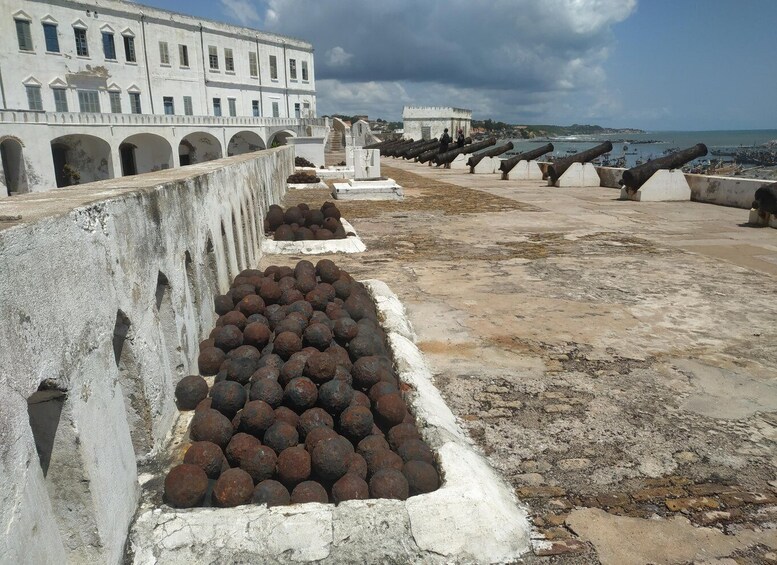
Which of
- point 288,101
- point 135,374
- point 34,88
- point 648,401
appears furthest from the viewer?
point 288,101

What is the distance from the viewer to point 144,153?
38.3m

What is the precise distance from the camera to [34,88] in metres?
35.6

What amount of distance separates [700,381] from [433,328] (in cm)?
209

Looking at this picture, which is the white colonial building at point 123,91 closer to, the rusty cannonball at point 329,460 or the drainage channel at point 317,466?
the drainage channel at point 317,466

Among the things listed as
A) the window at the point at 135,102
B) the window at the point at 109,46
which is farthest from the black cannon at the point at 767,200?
the window at the point at 109,46

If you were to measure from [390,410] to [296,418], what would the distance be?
0.51 meters

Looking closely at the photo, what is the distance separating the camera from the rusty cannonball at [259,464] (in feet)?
8.61

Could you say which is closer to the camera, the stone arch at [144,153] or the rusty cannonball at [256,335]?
the rusty cannonball at [256,335]

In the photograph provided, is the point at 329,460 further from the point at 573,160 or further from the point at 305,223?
the point at 573,160

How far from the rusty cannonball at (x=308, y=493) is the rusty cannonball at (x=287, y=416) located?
0.42 metres

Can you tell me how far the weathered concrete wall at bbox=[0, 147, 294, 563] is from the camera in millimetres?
1542

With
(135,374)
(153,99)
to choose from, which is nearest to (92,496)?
(135,374)

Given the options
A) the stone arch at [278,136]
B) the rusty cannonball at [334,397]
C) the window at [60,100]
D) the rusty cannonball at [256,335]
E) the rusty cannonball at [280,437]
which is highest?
the window at [60,100]

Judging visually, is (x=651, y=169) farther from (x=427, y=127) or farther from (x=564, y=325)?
(x=427, y=127)
